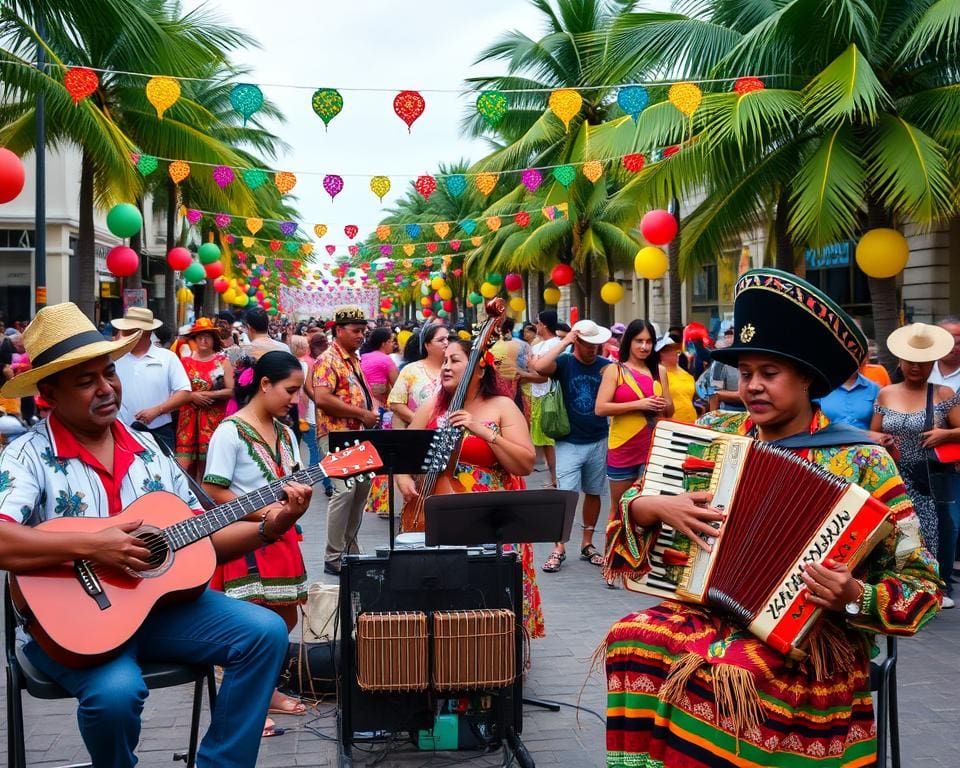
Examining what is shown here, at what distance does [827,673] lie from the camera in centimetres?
307

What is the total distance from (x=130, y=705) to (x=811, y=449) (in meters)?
2.41

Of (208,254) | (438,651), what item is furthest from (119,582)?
(208,254)

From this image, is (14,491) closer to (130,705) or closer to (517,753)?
(130,705)

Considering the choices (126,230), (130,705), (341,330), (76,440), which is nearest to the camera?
(130,705)

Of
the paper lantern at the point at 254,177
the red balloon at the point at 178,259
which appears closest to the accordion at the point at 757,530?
the paper lantern at the point at 254,177

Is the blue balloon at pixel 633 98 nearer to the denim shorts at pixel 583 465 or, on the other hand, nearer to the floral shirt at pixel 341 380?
the denim shorts at pixel 583 465

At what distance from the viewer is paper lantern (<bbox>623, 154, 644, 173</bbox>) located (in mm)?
15438

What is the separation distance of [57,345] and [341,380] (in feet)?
16.2

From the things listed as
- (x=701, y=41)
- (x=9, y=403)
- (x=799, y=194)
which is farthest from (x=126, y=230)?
(x=799, y=194)

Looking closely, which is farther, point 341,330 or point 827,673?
point 341,330

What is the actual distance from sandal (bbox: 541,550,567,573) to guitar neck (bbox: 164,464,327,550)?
4.77 m

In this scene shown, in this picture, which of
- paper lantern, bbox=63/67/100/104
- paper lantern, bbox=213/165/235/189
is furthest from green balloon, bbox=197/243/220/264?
paper lantern, bbox=63/67/100/104

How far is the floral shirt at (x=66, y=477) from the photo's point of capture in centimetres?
362

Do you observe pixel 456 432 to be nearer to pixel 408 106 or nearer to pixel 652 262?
pixel 408 106
